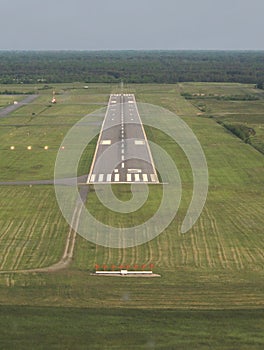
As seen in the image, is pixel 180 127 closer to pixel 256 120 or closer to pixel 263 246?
pixel 256 120

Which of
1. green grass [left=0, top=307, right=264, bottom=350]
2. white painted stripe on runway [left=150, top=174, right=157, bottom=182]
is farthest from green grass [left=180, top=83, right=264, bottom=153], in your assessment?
green grass [left=0, top=307, right=264, bottom=350]

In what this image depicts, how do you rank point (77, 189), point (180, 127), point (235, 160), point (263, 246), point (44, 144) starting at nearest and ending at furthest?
point (263, 246) → point (77, 189) → point (235, 160) → point (44, 144) → point (180, 127)

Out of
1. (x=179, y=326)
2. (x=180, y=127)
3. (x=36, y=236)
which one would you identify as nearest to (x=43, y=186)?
(x=36, y=236)

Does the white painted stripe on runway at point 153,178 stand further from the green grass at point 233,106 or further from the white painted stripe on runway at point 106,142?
the green grass at point 233,106

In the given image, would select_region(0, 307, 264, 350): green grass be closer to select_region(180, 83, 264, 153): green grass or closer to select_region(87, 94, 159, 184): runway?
select_region(87, 94, 159, 184): runway

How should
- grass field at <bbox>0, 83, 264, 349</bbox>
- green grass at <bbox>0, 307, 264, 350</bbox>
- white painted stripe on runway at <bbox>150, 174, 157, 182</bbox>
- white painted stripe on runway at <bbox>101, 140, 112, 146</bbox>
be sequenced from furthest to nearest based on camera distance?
white painted stripe on runway at <bbox>101, 140, 112, 146</bbox>
white painted stripe on runway at <bbox>150, 174, 157, 182</bbox>
grass field at <bbox>0, 83, 264, 349</bbox>
green grass at <bbox>0, 307, 264, 350</bbox>
